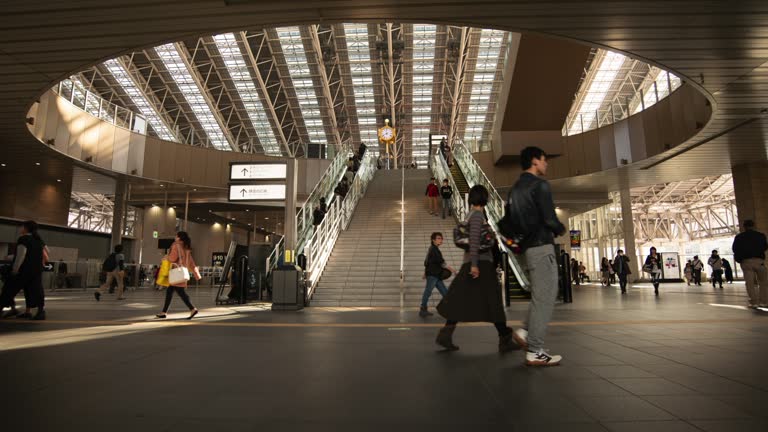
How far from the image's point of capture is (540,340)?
135 inches

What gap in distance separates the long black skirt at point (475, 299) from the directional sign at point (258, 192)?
681 centimetres

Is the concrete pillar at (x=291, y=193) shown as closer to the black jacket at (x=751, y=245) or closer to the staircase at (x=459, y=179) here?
the black jacket at (x=751, y=245)

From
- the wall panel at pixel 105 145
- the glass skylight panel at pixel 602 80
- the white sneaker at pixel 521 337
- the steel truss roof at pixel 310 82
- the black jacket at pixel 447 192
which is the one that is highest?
the steel truss roof at pixel 310 82

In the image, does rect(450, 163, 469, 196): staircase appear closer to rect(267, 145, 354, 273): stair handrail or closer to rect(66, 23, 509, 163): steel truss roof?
rect(66, 23, 509, 163): steel truss roof

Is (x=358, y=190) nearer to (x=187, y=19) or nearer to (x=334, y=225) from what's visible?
(x=334, y=225)

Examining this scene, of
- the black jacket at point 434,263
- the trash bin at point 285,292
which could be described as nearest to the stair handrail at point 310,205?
the trash bin at point 285,292

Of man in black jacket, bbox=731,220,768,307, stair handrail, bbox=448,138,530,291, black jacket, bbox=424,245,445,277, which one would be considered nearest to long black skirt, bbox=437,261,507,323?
stair handrail, bbox=448,138,530,291

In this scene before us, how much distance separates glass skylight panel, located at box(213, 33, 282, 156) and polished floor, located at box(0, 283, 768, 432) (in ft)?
70.6

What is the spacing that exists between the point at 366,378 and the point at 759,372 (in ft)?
8.67

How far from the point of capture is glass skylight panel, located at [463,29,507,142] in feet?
98.3

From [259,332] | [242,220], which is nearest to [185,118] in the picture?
[242,220]

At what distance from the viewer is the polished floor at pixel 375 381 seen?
215 centimetres

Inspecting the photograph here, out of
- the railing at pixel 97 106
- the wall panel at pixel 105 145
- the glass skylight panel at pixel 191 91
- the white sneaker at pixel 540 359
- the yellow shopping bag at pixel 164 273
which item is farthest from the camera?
the glass skylight panel at pixel 191 91

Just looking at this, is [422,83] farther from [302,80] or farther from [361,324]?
[361,324]
